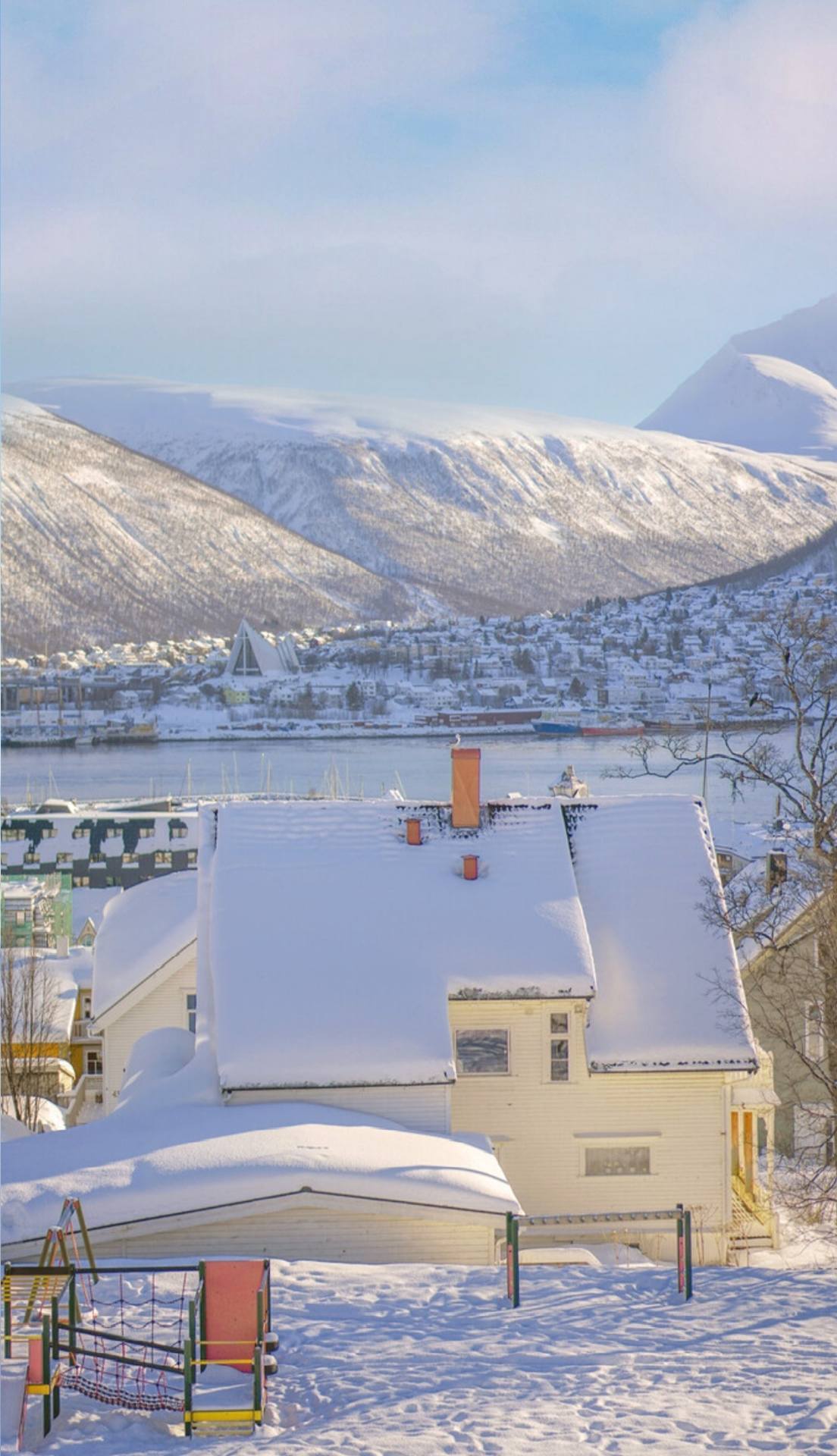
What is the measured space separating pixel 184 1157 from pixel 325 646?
454 ft

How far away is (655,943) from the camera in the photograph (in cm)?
1064

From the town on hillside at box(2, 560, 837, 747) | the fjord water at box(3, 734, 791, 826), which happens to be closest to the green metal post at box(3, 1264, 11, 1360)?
the fjord water at box(3, 734, 791, 826)

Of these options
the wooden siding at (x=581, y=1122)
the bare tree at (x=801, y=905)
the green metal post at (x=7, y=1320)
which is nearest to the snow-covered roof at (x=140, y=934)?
the wooden siding at (x=581, y=1122)

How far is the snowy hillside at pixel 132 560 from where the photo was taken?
162 metres

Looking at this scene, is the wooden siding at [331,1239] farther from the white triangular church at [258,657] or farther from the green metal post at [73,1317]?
the white triangular church at [258,657]

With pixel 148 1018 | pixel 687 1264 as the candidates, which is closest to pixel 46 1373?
pixel 687 1264

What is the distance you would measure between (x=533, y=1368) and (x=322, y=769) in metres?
73.4

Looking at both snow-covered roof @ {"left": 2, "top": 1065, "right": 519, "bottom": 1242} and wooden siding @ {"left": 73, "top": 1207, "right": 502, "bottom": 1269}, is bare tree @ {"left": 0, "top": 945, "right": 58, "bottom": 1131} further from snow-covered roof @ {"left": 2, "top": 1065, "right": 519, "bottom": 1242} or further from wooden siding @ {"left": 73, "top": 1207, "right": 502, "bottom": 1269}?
wooden siding @ {"left": 73, "top": 1207, "right": 502, "bottom": 1269}

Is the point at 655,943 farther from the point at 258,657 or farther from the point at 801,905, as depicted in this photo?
the point at 258,657

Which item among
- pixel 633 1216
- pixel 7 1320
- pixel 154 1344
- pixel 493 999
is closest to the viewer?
pixel 154 1344

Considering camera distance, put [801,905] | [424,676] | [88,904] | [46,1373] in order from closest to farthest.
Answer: [46,1373], [801,905], [88,904], [424,676]

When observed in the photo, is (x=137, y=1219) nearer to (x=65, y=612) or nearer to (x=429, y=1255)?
(x=429, y=1255)

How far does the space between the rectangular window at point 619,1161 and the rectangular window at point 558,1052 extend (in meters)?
0.48

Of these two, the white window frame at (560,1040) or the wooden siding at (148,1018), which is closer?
the white window frame at (560,1040)
